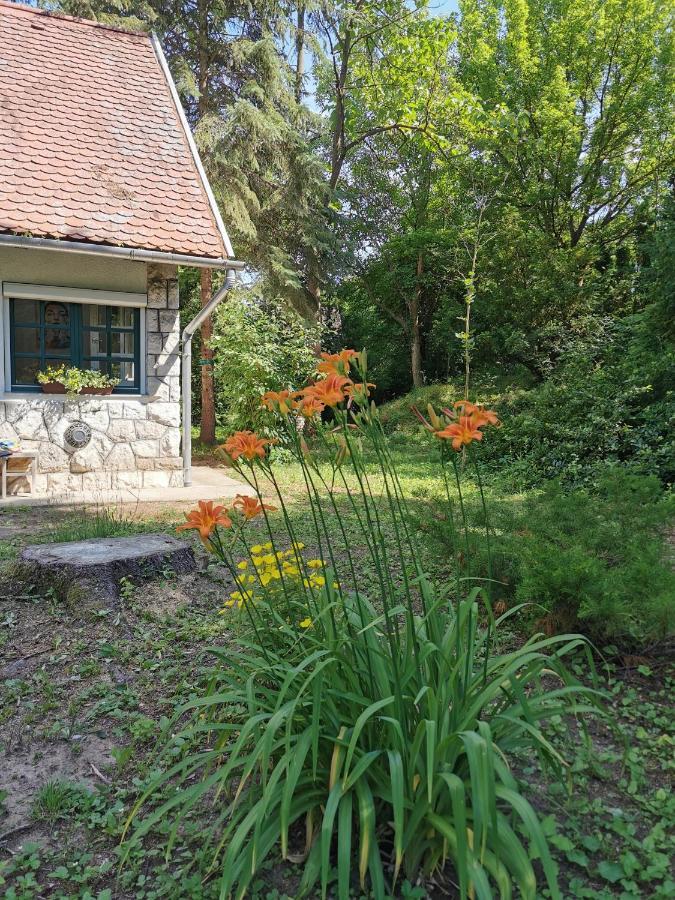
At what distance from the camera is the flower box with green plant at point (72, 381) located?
6.93 metres

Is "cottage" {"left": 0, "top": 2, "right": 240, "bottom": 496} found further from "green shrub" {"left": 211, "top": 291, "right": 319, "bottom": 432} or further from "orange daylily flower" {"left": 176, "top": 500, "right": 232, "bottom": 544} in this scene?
"orange daylily flower" {"left": 176, "top": 500, "right": 232, "bottom": 544}

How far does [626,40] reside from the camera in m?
13.3

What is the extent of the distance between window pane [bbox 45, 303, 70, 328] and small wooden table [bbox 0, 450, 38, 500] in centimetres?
144

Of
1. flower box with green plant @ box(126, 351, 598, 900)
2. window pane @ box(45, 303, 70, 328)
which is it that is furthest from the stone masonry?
flower box with green plant @ box(126, 351, 598, 900)

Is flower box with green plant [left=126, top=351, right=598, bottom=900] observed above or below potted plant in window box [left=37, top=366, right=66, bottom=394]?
below

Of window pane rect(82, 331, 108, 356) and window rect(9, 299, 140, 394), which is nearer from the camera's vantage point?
window rect(9, 299, 140, 394)

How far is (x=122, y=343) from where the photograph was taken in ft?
24.6

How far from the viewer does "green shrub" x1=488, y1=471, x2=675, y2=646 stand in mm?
2559

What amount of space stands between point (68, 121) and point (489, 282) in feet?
30.5

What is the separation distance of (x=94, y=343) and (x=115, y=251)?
128cm

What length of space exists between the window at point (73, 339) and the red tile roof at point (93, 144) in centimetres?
99

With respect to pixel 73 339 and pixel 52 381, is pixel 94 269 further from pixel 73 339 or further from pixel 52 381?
pixel 52 381

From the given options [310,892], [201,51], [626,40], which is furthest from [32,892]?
[626,40]

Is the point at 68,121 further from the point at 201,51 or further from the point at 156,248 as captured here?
the point at 201,51
